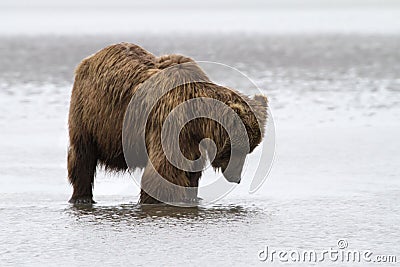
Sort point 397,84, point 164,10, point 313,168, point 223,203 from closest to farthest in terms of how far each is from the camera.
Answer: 1. point 223,203
2. point 313,168
3. point 397,84
4. point 164,10

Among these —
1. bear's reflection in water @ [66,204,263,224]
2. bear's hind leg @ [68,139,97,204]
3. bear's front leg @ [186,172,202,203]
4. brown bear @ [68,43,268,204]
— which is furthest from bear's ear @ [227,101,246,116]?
bear's hind leg @ [68,139,97,204]

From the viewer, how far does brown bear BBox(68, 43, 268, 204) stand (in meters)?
8.01

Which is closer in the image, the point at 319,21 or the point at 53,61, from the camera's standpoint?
the point at 53,61

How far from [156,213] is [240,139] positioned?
0.89 metres

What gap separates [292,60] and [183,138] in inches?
772

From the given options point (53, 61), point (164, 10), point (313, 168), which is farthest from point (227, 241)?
point (164, 10)

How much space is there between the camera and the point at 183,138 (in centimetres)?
805

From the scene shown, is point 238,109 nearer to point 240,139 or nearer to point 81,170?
point 240,139

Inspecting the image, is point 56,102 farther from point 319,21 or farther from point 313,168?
point 319,21

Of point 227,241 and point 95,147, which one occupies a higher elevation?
point 95,147

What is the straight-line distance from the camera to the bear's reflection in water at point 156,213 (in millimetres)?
7836

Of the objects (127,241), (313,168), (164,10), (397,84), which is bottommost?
(127,241)

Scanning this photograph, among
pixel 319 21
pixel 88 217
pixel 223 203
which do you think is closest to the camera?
pixel 88 217

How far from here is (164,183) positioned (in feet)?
26.7
